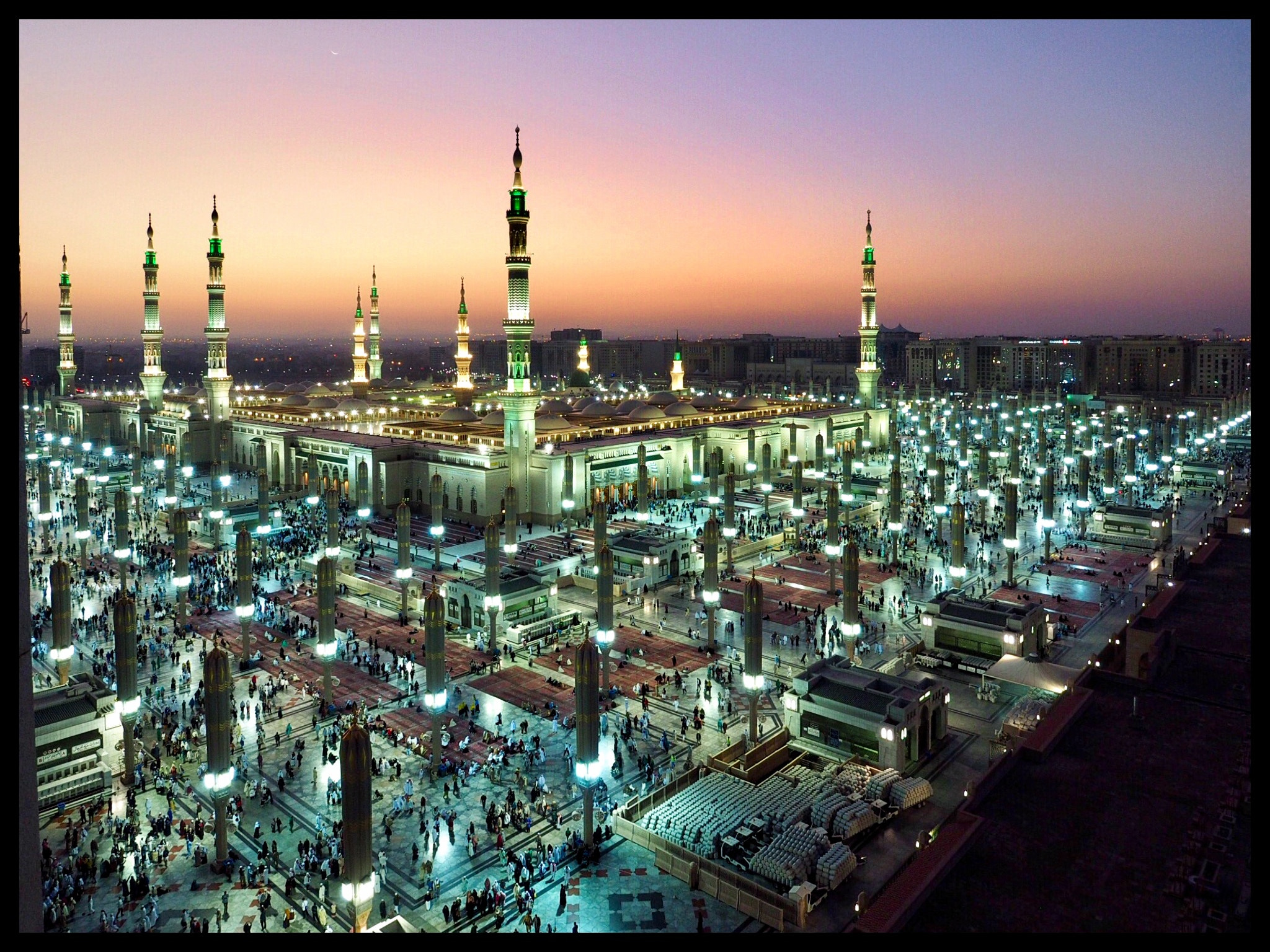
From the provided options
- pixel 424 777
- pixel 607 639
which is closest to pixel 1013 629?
pixel 607 639

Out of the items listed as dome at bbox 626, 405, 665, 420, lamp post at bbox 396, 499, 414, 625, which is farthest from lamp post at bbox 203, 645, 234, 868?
dome at bbox 626, 405, 665, 420

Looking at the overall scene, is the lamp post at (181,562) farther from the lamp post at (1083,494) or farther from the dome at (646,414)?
the lamp post at (1083,494)

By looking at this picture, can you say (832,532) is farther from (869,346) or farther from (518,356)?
(869,346)

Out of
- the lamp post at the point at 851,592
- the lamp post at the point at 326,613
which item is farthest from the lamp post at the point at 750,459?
the lamp post at the point at 326,613

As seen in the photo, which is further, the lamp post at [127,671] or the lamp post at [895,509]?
the lamp post at [895,509]

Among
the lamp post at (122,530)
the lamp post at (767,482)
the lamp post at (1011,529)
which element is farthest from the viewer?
the lamp post at (767,482)

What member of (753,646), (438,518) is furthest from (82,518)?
(753,646)
